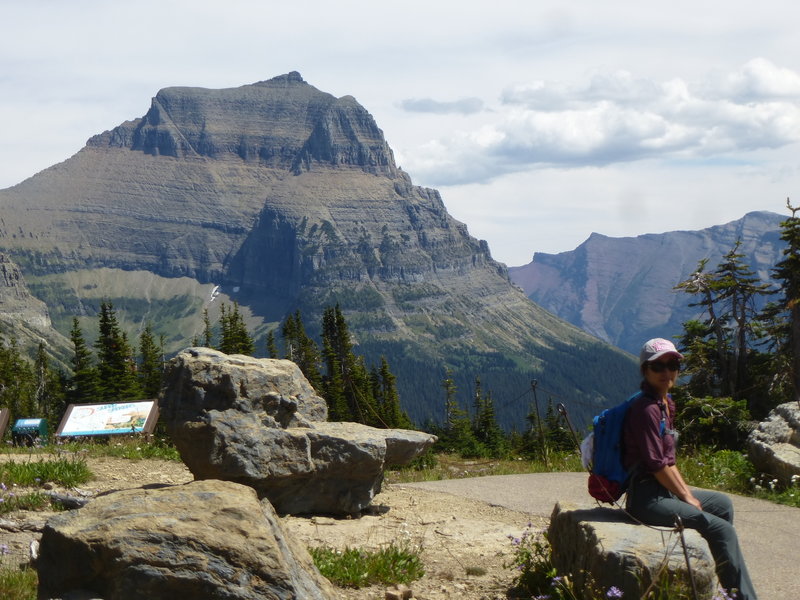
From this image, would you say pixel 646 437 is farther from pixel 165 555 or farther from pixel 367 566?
pixel 165 555

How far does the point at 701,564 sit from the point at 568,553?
1.59m

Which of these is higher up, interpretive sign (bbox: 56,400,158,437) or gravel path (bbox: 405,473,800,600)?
interpretive sign (bbox: 56,400,158,437)

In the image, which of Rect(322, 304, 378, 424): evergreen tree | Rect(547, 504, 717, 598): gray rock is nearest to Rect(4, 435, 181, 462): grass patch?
Rect(547, 504, 717, 598): gray rock

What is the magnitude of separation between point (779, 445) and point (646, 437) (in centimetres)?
877

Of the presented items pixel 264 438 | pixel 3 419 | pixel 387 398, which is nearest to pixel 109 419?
pixel 3 419

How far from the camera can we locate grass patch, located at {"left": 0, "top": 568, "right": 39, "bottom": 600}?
848cm

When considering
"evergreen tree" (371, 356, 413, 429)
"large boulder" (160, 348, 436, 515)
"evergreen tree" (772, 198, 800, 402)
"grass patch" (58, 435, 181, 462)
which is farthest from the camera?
"evergreen tree" (371, 356, 413, 429)

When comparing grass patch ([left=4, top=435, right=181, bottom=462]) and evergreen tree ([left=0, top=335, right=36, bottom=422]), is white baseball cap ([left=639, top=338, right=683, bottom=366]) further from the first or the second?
evergreen tree ([left=0, top=335, right=36, bottom=422])

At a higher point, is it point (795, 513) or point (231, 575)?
point (231, 575)

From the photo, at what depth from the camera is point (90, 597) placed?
728 centimetres

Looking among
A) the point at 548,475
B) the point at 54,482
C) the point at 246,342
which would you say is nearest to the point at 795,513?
the point at 548,475

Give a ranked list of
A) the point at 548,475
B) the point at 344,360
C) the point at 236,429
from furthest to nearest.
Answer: the point at 344,360 → the point at 548,475 → the point at 236,429

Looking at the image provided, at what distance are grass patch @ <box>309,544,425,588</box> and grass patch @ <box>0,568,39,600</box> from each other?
2974 millimetres

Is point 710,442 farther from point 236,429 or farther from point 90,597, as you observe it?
point 90,597
